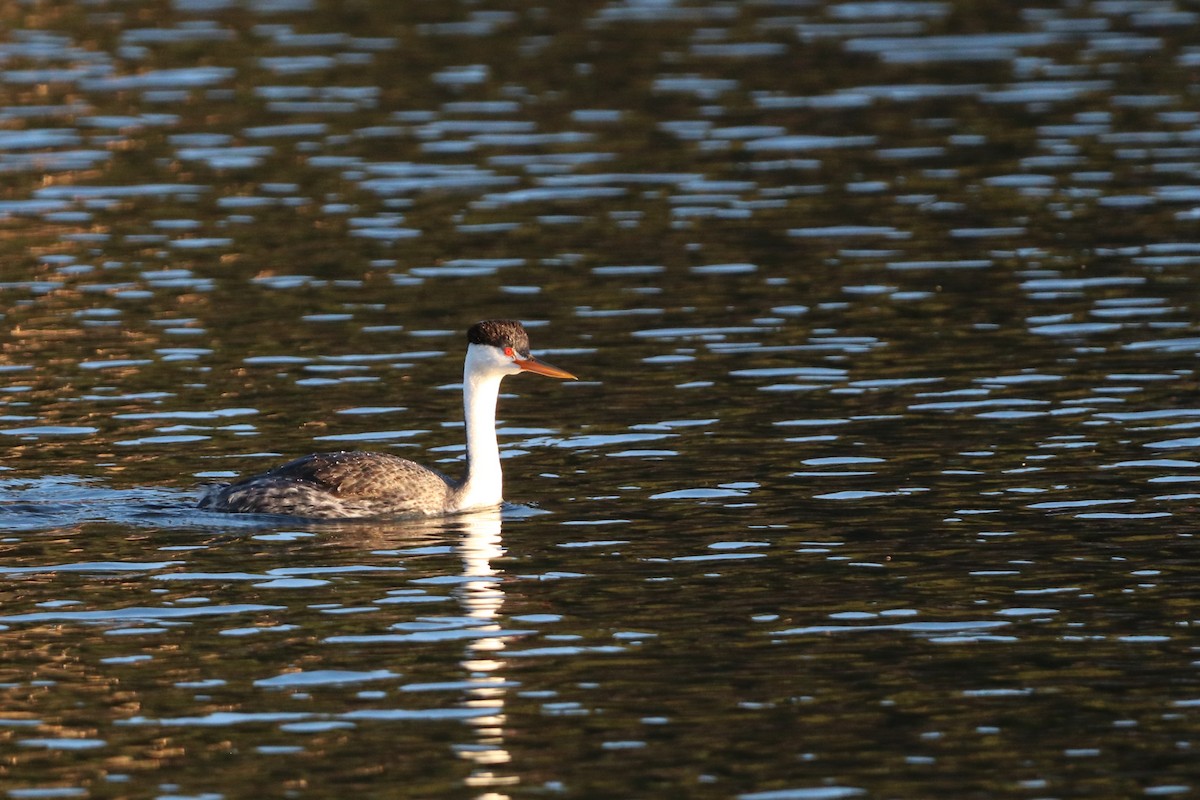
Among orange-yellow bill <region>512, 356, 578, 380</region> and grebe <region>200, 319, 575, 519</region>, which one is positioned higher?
orange-yellow bill <region>512, 356, 578, 380</region>

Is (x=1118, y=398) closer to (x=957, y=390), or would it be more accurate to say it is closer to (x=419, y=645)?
(x=957, y=390)

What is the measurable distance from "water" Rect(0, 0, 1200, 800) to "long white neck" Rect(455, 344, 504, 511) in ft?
0.99

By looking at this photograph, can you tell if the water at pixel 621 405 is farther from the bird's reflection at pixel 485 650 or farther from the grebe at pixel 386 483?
the grebe at pixel 386 483

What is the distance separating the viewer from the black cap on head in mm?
17875

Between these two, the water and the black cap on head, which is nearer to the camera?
the water

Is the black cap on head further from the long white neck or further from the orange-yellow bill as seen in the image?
the long white neck

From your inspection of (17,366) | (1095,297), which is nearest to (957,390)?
(1095,297)

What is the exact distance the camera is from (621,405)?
820 inches

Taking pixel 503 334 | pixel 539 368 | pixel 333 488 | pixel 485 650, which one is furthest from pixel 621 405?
pixel 485 650

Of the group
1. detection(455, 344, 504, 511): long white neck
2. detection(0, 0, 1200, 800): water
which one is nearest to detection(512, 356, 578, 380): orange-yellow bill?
detection(455, 344, 504, 511): long white neck

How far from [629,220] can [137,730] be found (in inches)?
673

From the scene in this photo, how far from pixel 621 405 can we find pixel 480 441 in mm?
3327

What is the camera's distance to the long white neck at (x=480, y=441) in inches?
693

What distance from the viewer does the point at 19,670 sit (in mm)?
13500
